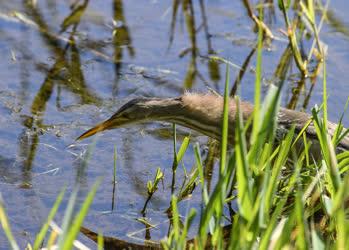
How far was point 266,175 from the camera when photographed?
2.63 meters

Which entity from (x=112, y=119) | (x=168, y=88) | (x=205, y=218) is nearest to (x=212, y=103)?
(x=112, y=119)

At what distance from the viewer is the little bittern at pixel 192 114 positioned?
4.38m

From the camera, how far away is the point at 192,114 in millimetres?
4457

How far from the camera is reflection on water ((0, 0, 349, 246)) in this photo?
4.13 meters

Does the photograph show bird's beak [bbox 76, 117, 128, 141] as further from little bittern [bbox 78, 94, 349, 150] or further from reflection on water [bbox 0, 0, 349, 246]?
reflection on water [bbox 0, 0, 349, 246]

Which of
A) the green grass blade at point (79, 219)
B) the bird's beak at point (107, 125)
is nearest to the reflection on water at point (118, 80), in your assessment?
the bird's beak at point (107, 125)

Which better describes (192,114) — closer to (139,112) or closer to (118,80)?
(139,112)

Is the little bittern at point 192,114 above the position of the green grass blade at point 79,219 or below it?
A: below

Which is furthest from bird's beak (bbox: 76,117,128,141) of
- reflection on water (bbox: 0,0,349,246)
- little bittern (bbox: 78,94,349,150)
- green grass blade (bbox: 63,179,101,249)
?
green grass blade (bbox: 63,179,101,249)

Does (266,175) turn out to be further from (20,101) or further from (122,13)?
(122,13)

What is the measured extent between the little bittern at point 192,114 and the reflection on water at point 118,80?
19cm

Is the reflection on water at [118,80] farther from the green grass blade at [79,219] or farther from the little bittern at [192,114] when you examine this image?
the green grass blade at [79,219]

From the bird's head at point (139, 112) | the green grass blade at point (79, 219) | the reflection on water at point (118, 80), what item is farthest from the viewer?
the bird's head at point (139, 112)

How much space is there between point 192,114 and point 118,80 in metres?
1.07
